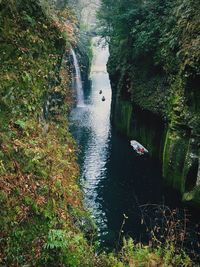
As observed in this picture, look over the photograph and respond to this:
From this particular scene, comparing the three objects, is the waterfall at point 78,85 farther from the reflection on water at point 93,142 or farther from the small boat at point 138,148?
the small boat at point 138,148

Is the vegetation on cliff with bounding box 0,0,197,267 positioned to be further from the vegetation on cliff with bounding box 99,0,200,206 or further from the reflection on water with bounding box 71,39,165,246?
the vegetation on cliff with bounding box 99,0,200,206

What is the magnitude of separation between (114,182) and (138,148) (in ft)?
22.2

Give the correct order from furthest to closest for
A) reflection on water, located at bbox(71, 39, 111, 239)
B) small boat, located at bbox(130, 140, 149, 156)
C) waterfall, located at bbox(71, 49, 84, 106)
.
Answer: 1. waterfall, located at bbox(71, 49, 84, 106)
2. small boat, located at bbox(130, 140, 149, 156)
3. reflection on water, located at bbox(71, 39, 111, 239)

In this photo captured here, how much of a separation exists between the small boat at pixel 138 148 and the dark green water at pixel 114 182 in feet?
1.38

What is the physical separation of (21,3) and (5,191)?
23.4ft

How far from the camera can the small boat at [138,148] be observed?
27.3 metres

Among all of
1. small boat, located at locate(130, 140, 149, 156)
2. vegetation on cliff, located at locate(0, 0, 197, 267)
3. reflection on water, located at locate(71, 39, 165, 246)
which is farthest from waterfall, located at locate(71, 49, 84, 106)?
vegetation on cliff, located at locate(0, 0, 197, 267)

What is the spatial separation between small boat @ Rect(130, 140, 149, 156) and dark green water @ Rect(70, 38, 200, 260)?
420mm

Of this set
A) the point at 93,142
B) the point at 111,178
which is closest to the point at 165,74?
the point at 111,178

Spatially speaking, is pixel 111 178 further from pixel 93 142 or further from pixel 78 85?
pixel 78 85

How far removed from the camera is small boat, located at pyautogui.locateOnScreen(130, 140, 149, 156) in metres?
27.3

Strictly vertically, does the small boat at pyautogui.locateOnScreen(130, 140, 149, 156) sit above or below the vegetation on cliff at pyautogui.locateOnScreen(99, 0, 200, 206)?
below

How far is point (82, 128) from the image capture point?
34.3 meters

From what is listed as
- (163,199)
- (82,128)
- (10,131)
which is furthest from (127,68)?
(10,131)
